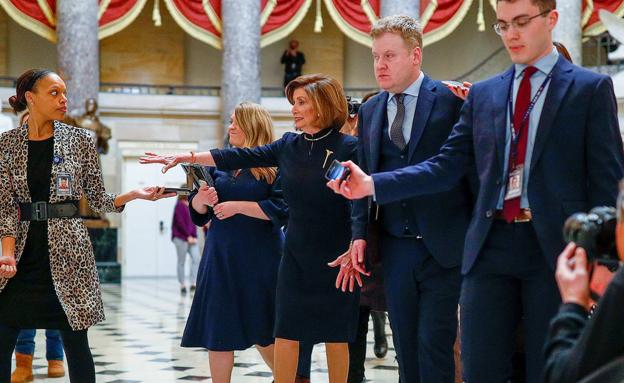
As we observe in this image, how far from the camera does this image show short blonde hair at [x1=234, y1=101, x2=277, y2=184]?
17.2ft

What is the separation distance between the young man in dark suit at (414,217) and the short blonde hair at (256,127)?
1353 mm

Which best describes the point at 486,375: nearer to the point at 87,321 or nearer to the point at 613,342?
the point at 613,342

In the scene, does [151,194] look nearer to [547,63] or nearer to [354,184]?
[354,184]

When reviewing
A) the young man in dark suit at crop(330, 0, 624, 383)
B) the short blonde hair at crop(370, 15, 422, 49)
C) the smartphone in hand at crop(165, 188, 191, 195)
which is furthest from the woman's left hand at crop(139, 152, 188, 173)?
the young man in dark suit at crop(330, 0, 624, 383)

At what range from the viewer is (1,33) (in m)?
22.0

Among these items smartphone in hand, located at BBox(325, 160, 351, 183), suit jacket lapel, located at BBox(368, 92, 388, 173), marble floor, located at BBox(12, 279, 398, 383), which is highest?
suit jacket lapel, located at BBox(368, 92, 388, 173)

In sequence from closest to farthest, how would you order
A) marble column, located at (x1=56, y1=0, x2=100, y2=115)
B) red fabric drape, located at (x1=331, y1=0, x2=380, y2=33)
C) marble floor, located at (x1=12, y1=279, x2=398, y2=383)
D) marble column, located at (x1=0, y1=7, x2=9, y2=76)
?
1. marble floor, located at (x1=12, y1=279, x2=398, y2=383)
2. marble column, located at (x1=56, y1=0, x2=100, y2=115)
3. red fabric drape, located at (x1=331, y1=0, x2=380, y2=33)
4. marble column, located at (x1=0, y1=7, x2=9, y2=76)

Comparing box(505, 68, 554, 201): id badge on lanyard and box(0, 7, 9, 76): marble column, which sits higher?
box(0, 7, 9, 76): marble column

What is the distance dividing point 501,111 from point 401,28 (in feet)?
2.96

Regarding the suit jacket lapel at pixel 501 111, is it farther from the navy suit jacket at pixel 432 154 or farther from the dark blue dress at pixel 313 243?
the dark blue dress at pixel 313 243

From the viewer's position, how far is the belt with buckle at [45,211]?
453cm

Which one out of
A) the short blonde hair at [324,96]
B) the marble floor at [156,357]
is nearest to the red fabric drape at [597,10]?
the marble floor at [156,357]

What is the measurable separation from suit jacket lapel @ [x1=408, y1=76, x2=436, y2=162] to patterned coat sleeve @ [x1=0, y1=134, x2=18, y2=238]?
1914mm

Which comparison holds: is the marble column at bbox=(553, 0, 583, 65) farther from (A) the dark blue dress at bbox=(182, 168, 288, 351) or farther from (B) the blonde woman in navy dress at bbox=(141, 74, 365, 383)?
(B) the blonde woman in navy dress at bbox=(141, 74, 365, 383)
